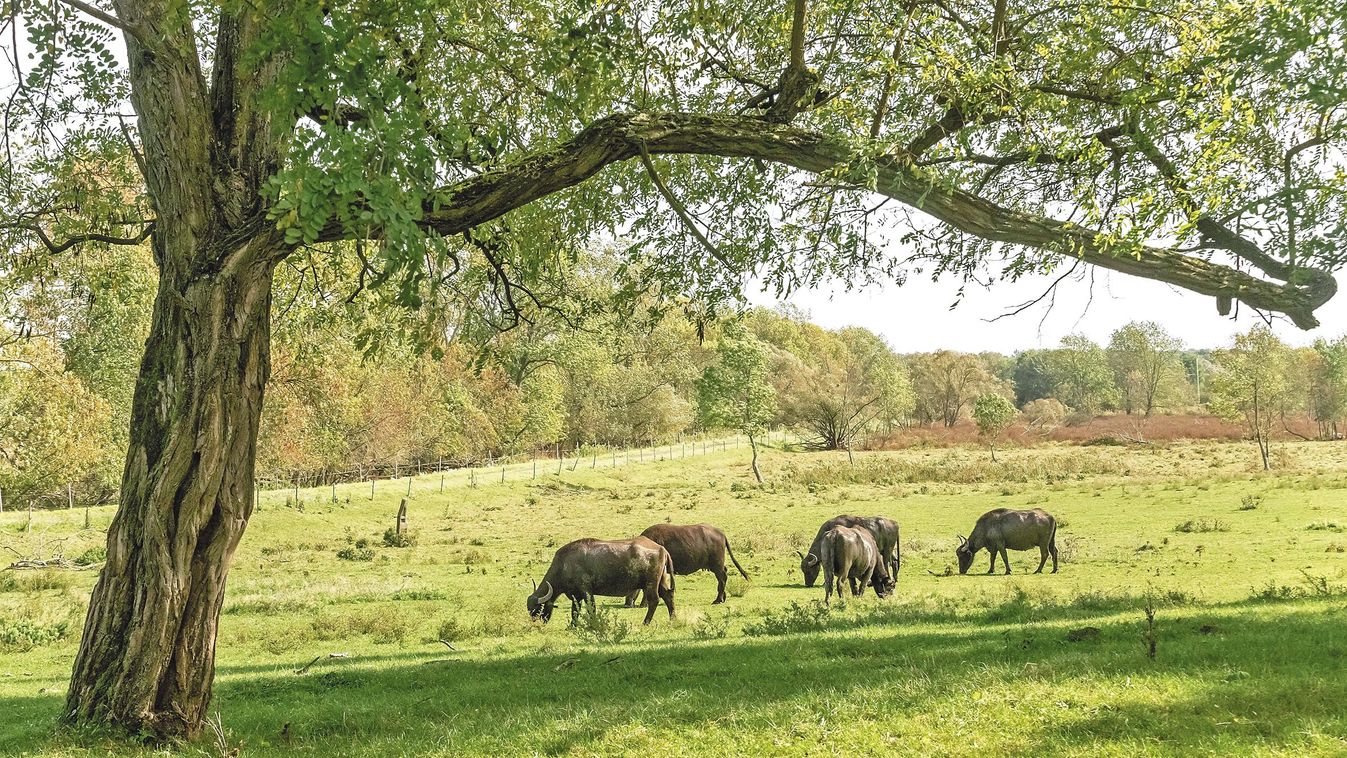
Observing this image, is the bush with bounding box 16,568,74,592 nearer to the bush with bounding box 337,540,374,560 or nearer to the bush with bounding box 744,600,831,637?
the bush with bounding box 337,540,374,560

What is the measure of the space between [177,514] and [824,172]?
6.38 metres

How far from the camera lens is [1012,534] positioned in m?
21.8

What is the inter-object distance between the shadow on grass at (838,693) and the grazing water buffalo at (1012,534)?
343 inches

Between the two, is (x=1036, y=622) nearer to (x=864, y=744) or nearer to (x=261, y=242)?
(x=864, y=744)

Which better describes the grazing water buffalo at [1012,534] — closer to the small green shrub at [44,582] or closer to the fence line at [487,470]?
the small green shrub at [44,582]

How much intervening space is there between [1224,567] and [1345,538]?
6045mm

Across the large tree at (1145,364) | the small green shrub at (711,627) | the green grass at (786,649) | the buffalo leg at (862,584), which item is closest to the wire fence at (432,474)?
the green grass at (786,649)

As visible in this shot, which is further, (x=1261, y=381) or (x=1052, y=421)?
(x=1052, y=421)

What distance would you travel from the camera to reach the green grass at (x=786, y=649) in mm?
6641

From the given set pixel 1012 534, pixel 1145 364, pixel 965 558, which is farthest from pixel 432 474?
pixel 1145 364

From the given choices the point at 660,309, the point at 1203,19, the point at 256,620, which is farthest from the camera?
the point at 256,620

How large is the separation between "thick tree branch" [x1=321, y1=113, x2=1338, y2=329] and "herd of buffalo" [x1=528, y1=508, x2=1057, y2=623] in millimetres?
9509

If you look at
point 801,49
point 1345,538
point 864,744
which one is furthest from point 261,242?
point 1345,538

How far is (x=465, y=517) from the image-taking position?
134 feet
